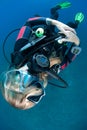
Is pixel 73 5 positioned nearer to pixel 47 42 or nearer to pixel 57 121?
pixel 47 42

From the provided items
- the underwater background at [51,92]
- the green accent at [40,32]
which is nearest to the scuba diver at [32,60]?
the green accent at [40,32]

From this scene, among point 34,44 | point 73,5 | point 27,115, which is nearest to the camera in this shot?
point 34,44

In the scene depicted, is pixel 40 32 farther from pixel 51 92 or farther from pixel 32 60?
pixel 51 92

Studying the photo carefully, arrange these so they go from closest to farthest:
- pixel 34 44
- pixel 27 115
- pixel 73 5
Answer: pixel 34 44 < pixel 73 5 < pixel 27 115

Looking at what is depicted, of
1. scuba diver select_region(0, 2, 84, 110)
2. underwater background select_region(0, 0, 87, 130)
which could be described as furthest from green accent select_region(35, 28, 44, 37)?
underwater background select_region(0, 0, 87, 130)

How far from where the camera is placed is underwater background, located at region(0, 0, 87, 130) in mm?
2518

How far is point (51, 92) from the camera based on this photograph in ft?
8.70

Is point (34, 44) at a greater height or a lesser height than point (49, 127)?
greater

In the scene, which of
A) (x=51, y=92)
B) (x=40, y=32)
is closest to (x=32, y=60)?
(x=40, y=32)

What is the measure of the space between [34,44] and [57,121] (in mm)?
1191

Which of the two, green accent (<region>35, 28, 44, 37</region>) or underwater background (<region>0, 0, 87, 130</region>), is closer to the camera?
green accent (<region>35, 28, 44, 37</region>)

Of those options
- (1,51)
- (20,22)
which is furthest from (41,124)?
(20,22)

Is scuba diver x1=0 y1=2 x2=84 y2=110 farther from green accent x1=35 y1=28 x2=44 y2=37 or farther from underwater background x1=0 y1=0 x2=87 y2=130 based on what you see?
underwater background x1=0 y1=0 x2=87 y2=130

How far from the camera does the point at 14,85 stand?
73.1 inches
